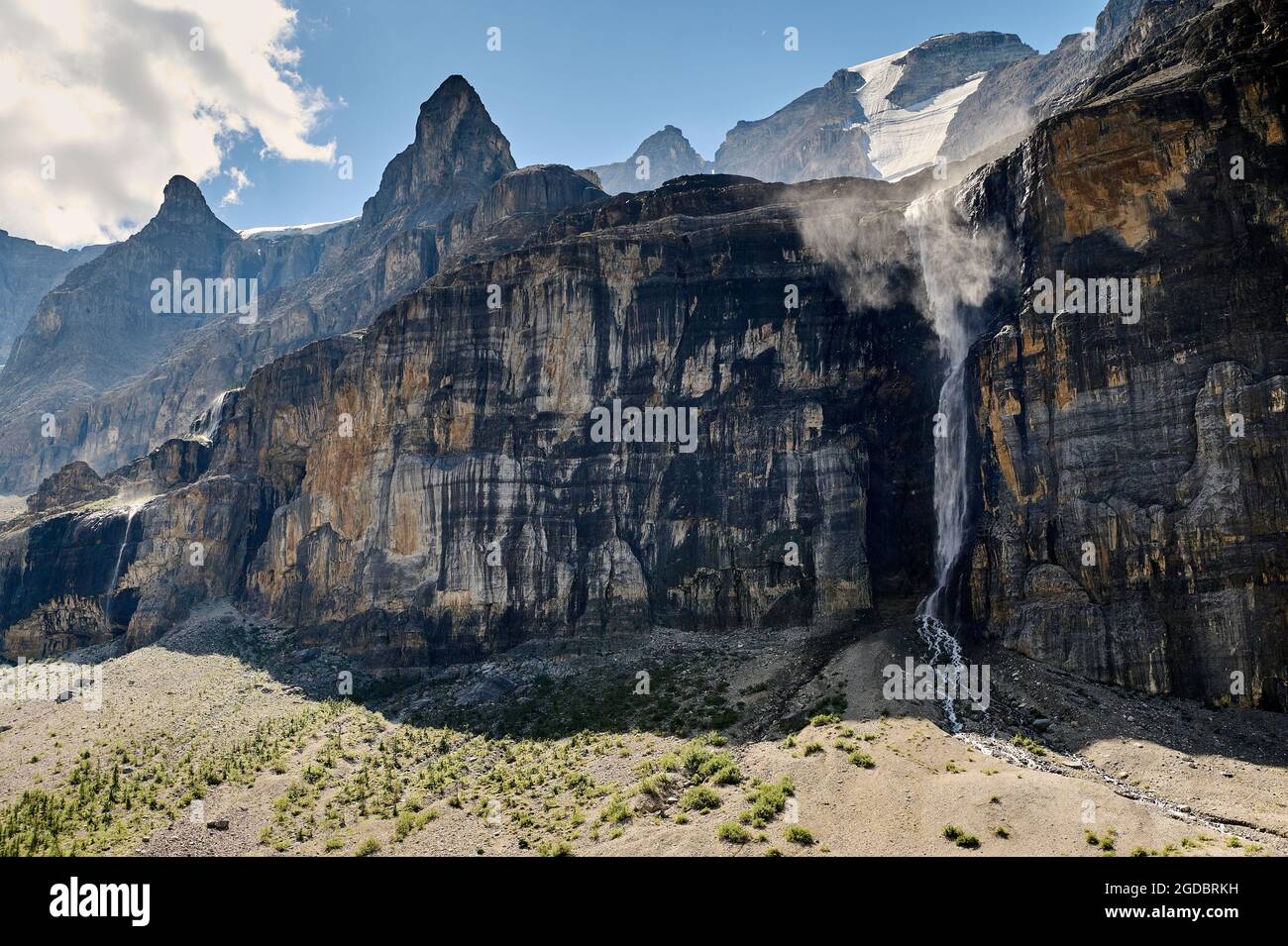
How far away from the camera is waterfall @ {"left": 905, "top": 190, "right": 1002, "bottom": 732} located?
56.2 metres

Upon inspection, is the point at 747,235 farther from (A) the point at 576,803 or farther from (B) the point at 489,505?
(A) the point at 576,803

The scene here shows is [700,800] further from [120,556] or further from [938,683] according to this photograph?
[120,556]

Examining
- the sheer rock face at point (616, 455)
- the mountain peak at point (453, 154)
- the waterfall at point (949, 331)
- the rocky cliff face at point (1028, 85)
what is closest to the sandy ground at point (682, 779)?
the waterfall at point (949, 331)

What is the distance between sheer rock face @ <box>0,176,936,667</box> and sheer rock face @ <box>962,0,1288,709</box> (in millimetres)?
13196

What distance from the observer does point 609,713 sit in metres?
50.8

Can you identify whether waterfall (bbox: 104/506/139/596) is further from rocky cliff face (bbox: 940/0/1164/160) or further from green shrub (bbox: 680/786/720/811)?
rocky cliff face (bbox: 940/0/1164/160)

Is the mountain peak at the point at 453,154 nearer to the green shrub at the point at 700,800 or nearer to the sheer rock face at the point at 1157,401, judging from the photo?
the sheer rock face at the point at 1157,401

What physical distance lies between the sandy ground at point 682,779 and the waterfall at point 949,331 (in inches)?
208

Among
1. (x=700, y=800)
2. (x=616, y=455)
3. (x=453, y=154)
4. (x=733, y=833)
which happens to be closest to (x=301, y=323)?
(x=453, y=154)

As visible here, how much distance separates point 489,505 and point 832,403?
112ft

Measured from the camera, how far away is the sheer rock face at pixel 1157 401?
41.0 m

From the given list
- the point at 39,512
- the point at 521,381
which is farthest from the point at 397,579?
the point at 39,512

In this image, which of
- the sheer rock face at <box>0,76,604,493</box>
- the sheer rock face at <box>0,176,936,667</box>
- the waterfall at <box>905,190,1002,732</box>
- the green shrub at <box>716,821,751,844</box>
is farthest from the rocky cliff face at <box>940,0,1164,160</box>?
the green shrub at <box>716,821,751,844</box>

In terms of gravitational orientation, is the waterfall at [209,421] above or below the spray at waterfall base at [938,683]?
above
